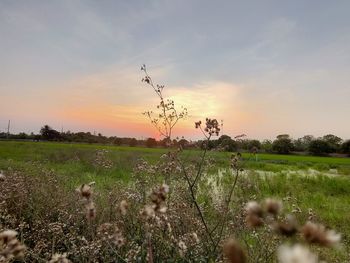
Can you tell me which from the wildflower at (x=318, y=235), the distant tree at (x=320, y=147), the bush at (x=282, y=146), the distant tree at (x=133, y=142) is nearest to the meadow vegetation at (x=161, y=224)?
the wildflower at (x=318, y=235)

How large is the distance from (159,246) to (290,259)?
4256 millimetres

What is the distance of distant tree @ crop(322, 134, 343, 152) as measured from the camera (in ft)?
305

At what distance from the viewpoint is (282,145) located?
93625 mm

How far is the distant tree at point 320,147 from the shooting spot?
3543 inches

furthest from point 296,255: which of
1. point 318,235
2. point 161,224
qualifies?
point 161,224

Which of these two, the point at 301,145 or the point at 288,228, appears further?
the point at 301,145

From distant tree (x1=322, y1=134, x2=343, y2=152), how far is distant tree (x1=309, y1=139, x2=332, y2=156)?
3.96 feet

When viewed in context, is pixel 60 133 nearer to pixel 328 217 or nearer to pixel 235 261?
pixel 328 217

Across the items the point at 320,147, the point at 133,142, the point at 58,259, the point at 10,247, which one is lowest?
the point at 58,259

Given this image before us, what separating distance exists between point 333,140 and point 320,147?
9.69m

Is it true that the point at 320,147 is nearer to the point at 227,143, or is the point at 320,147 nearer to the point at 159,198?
the point at 227,143

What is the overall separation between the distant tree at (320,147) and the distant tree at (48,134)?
62728 millimetres

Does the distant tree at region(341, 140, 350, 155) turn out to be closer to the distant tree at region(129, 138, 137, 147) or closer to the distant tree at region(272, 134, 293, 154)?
the distant tree at region(272, 134, 293, 154)

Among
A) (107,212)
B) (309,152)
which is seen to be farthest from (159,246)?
(309,152)
